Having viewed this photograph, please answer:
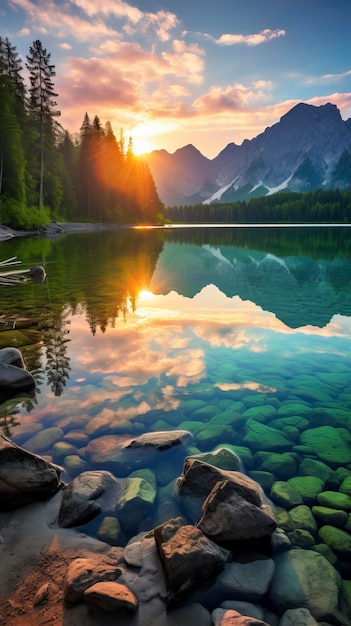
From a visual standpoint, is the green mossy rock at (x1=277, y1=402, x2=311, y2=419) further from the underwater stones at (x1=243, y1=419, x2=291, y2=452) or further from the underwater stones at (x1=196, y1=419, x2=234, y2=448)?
the underwater stones at (x1=196, y1=419, x2=234, y2=448)

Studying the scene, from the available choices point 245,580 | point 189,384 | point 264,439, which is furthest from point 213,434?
point 245,580

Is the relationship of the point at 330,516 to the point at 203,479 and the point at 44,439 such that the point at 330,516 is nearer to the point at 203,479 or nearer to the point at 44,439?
the point at 203,479

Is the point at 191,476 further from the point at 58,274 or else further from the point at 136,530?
the point at 58,274

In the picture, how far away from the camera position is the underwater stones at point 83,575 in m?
3.19

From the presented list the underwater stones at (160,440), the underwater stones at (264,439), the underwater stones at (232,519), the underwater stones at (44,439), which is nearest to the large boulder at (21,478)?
the underwater stones at (44,439)

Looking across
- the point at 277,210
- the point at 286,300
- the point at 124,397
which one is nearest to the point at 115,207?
the point at 286,300

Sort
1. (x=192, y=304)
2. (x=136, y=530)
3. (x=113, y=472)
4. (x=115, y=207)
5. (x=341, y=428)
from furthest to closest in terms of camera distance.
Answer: (x=115, y=207), (x=192, y=304), (x=341, y=428), (x=113, y=472), (x=136, y=530)

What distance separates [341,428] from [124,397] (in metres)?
4.05

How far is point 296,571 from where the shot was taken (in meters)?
3.74

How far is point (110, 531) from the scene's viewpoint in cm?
420

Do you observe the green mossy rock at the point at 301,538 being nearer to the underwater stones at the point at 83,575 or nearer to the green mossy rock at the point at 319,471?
the green mossy rock at the point at 319,471

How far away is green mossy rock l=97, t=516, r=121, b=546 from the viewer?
13.5 ft

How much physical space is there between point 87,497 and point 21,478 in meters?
0.83

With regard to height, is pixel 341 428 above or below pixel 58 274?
below
